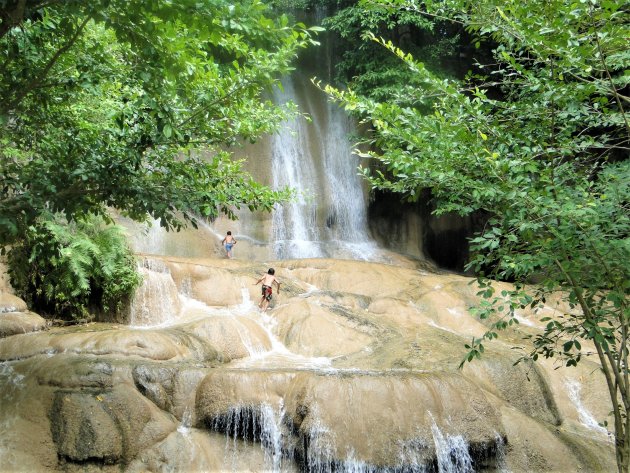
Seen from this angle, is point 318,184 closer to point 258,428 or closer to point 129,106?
point 258,428

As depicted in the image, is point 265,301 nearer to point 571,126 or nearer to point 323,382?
point 323,382

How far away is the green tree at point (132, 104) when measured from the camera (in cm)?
412

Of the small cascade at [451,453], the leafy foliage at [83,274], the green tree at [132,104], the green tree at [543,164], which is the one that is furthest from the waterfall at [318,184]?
the green tree at [543,164]

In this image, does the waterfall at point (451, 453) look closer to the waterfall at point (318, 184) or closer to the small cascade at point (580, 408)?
the small cascade at point (580, 408)

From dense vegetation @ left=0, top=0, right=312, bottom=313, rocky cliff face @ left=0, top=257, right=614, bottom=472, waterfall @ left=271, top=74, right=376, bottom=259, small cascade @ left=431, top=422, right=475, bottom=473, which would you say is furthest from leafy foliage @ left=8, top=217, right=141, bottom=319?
waterfall @ left=271, top=74, right=376, bottom=259

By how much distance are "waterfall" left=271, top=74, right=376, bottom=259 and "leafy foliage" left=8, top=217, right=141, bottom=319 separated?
8026mm

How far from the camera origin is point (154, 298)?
35.4ft

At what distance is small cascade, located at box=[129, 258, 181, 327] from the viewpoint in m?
10.4

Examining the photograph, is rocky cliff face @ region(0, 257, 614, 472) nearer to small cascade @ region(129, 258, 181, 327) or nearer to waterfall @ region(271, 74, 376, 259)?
small cascade @ region(129, 258, 181, 327)

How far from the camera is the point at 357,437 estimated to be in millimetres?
6602

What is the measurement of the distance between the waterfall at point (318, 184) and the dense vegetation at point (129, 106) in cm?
1218

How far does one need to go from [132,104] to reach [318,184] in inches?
606

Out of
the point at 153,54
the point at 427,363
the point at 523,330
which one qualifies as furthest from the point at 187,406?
the point at 523,330

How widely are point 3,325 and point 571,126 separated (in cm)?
779
